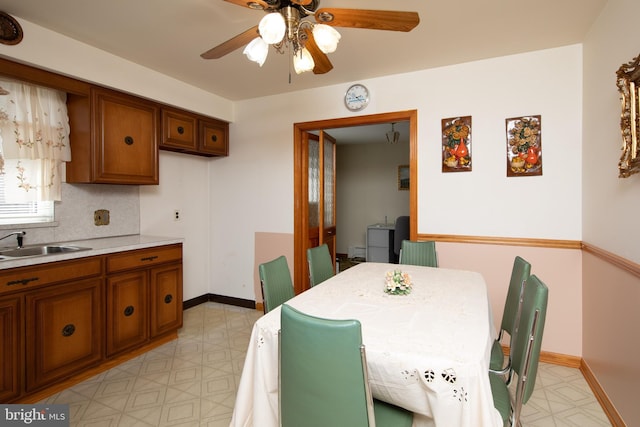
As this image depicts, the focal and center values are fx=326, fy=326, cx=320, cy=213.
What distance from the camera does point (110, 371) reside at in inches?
101

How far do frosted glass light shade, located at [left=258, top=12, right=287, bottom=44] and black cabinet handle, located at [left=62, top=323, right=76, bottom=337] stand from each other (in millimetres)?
2360

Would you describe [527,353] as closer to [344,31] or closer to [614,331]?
[614,331]

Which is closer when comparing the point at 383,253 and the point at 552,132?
the point at 552,132

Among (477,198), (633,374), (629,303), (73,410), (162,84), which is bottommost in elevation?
(73,410)

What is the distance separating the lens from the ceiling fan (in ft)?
4.80

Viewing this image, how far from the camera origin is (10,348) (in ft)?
6.56

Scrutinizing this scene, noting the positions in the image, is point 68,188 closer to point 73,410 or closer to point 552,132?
point 73,410

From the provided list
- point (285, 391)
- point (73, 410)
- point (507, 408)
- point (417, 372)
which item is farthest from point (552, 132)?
point (73, 410)

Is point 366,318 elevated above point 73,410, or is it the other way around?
point 366,318

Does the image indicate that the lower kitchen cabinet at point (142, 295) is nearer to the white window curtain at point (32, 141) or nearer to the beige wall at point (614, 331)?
the white window curtain at point (32, 141)

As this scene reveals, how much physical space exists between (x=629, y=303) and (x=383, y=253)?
433cm

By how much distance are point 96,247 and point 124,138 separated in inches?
39.8

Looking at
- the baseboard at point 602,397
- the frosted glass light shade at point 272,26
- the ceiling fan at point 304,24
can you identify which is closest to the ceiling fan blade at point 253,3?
the ceiling fan at point 304,24

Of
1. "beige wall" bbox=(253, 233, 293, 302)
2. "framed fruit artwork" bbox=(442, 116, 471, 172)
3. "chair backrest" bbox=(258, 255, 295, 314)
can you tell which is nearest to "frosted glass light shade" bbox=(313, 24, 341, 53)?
"chair backrest" bbox=(258, 255, 295, 314)
